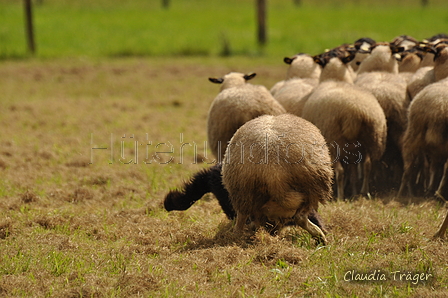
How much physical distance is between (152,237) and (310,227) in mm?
1318

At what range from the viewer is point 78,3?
1522 inches

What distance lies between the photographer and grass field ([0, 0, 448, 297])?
3762 mm

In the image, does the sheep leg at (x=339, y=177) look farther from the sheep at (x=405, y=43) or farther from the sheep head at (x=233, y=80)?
the sheep at (x=405, y=43)

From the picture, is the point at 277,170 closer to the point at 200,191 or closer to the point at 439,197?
the point at 200,191

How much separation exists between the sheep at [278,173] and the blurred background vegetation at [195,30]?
13.1m

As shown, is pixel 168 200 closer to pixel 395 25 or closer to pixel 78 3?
pixel 395 25

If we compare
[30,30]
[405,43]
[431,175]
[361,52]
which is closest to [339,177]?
[431,175]

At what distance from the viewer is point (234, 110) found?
5848mm

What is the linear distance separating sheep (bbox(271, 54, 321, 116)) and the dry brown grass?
54.5 inches

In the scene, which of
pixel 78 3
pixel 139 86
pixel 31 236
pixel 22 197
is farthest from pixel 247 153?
pixel 78 3

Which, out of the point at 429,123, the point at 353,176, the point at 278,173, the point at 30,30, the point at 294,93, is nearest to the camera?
the point at 278,173

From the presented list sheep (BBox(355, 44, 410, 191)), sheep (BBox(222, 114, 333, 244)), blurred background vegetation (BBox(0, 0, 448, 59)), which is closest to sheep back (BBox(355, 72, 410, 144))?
sheep (BBox(355, 44, 410, 191))

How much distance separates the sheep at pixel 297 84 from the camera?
6.71 m

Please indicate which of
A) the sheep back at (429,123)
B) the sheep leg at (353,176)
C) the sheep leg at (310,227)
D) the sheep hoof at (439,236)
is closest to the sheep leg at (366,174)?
the sheep leg at (353,176)
